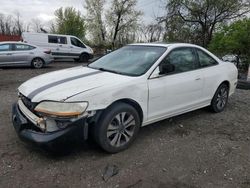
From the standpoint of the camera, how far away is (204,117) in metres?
5.29

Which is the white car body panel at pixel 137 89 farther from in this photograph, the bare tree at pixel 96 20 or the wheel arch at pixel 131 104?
the bare tree at pixel 96 20

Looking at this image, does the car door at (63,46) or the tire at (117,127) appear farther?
the car door at (63,46)

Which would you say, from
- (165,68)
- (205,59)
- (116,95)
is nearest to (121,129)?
(116,95)

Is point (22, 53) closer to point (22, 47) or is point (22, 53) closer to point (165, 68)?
point (22, 47)

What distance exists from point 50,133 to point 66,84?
73 cm

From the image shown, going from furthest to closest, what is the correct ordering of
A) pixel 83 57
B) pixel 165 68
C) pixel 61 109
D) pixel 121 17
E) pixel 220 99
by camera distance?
pixel 121 17 → pixel 83 57 → pixel 220 99 → pixel 165 68 → pixel 61 109

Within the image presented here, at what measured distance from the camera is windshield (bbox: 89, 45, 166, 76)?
4078 mm

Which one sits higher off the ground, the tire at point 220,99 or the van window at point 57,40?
the van window at point 57,40

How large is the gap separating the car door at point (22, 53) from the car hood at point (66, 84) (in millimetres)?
8926

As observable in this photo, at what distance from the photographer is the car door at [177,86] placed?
401 centimetres

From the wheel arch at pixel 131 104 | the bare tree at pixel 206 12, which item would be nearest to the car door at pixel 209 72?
the wheel arch at pixel 131 104

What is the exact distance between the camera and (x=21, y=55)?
483 inches

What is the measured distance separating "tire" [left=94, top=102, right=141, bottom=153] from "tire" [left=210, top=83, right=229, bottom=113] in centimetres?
224

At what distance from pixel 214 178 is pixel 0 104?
185 inches
